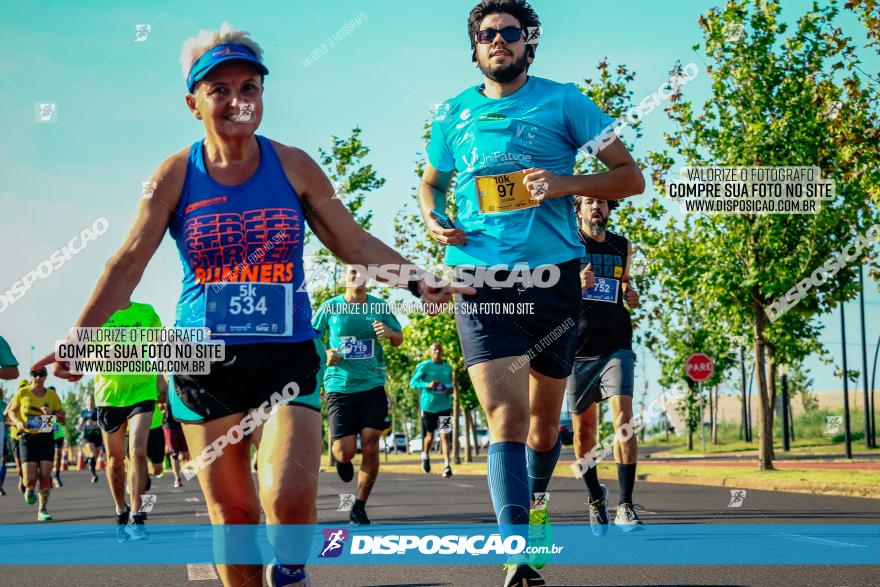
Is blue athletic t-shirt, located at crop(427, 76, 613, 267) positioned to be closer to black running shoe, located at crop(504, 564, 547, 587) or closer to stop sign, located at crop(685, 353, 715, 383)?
black running shoe, located at crop(504, 564, 547, 587)

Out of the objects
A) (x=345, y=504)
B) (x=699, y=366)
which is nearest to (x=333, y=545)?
(x=345, y=504)

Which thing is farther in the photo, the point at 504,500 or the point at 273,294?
the point at 504,500

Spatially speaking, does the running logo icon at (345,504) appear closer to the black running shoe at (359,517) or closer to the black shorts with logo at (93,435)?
the black running shoe at (359,517)

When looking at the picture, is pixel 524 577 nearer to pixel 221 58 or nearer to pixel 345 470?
pixel 221 58

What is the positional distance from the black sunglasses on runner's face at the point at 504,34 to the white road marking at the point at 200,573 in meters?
3.64

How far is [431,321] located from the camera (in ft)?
123

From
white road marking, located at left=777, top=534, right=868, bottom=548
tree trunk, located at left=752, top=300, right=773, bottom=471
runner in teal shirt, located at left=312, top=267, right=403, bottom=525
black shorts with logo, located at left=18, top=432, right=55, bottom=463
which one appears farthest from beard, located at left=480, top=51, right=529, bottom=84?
tree trunk, located at left=752, top=300, right=773, bottom=471

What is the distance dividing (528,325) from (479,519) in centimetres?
567

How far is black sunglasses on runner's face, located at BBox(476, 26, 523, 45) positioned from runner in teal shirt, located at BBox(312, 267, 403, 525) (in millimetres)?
Result: 5424

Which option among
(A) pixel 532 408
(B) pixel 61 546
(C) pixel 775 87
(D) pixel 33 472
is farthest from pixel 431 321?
(A) pixel 532 408

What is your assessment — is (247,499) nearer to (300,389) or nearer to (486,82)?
(300,389)

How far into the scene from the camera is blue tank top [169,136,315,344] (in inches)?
162

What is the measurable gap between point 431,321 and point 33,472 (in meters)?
22.4

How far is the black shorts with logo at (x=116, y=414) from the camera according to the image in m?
10.7
